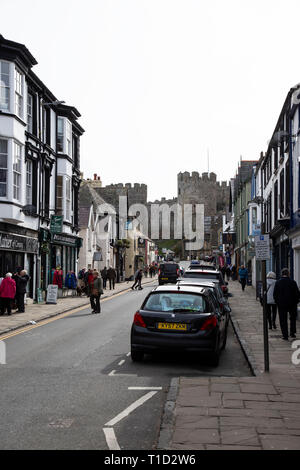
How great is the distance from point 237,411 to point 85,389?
2603mm

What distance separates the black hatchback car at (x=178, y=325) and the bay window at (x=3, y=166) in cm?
1304

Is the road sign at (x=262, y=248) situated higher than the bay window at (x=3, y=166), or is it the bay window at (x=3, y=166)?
the bay window at (x=3, y=166)

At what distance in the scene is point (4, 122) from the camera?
2253 cm

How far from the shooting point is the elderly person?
20.6 meters

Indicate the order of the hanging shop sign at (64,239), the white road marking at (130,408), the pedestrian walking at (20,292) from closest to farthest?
the white road marking at (130,408) < the pedestrian walking at (20,292) < the hanging shop sign at (64,239)

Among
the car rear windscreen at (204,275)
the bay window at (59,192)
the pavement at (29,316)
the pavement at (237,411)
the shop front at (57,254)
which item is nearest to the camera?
the pavement at (237,411)

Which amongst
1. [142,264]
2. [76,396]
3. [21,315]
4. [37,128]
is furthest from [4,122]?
[142,264]

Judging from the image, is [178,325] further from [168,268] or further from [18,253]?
[168,268]

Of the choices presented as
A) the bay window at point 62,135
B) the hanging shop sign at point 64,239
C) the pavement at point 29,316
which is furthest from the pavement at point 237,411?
the bay window at point 62,135

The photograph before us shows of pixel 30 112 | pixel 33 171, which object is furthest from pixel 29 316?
pixel 30 112

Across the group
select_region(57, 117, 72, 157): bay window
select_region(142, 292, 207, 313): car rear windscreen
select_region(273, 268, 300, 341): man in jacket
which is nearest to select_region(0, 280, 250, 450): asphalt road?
select_region(142, 292, 207, 313): car rear windscreen

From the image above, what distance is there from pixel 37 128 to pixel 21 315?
34.6ft

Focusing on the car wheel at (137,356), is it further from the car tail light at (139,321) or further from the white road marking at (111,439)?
the white road marking at (111,439)

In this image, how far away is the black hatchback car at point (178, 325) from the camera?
34.0ft
